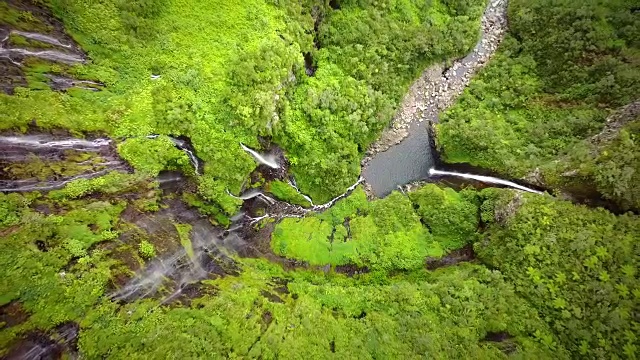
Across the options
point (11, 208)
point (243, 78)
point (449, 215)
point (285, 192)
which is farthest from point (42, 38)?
point (449, 215)

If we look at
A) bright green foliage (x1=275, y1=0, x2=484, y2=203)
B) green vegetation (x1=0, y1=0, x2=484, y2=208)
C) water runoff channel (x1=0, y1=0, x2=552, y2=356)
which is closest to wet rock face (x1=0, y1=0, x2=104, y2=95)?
water runoff channel (x1=0, y1=0, x2=552, y2=356)

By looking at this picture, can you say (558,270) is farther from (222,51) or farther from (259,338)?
(222,51)

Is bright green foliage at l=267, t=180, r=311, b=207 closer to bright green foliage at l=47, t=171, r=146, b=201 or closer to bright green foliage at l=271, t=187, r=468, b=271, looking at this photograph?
bright green foliage at l=271, t=187, r=468, b=271

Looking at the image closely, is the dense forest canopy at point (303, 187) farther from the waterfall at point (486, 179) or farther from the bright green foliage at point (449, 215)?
the waterfall at point (486, 179)

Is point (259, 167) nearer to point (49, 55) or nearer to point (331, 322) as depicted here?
point (331, 322)

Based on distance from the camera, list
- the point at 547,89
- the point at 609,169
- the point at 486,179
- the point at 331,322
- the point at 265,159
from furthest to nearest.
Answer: the point at 547,89, the point at 486,179, the point at 265,159, the point at 609,169, the point at 331,322
